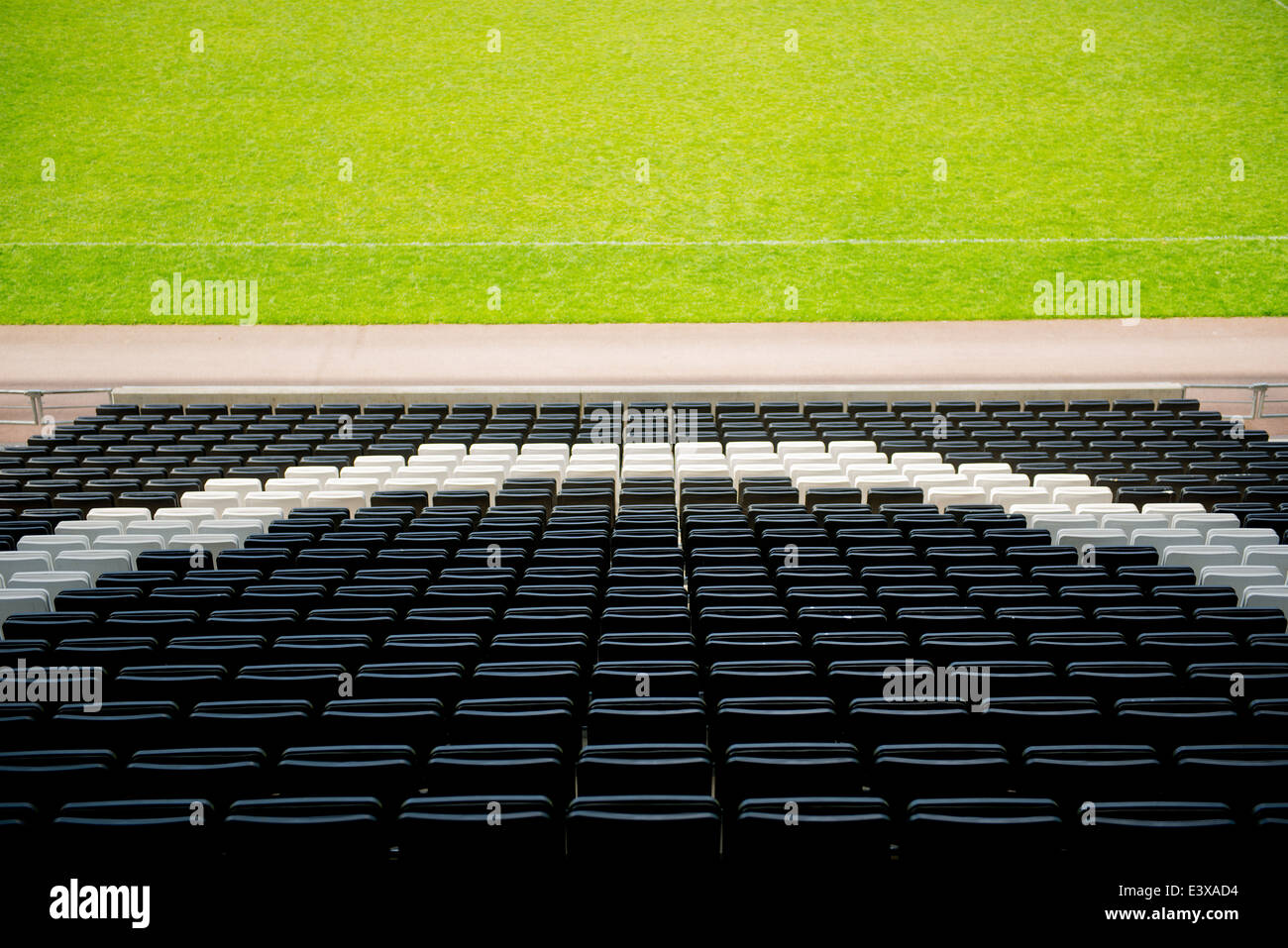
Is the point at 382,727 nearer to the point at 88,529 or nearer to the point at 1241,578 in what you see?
the point at 88,529

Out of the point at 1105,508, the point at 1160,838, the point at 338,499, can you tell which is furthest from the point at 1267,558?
the point at 338,499

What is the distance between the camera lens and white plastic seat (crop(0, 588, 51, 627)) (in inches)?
279

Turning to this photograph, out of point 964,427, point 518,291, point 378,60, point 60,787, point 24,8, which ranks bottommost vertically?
point 60,787

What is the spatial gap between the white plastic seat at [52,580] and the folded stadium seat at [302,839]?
4.69 m

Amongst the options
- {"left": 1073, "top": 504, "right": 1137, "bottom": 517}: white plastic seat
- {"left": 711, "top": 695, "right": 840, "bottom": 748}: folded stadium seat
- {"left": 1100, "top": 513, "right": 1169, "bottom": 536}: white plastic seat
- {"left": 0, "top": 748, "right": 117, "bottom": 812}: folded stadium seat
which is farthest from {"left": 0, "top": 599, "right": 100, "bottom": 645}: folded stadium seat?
{"left": 1073, "top": 504, "right": 1137, "bottom": 517}: white plastic seat

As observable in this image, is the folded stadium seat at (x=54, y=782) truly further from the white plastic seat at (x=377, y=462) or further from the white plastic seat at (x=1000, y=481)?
the white plastic seat at (x=1000, y=481)

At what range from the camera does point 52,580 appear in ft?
25.6

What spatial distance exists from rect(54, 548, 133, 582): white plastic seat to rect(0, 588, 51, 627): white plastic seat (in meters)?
1.10

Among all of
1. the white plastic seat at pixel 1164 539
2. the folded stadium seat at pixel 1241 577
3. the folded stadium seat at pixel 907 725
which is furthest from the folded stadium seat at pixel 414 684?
the white plastic seat at pixel 1164 539

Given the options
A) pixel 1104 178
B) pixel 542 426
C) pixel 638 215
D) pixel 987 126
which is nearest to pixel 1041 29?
pixel 987 126

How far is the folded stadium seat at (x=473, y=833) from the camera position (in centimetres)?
397
